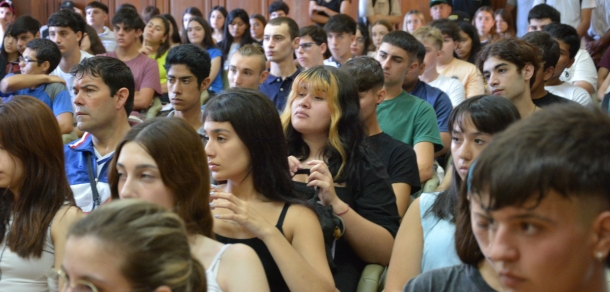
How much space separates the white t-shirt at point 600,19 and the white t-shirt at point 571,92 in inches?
112

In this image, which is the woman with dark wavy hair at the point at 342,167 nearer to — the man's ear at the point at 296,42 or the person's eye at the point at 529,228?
the person's eye at the point at 529,228

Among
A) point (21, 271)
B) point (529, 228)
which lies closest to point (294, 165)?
point (21, 271)

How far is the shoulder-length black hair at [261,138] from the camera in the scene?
6.71 feet

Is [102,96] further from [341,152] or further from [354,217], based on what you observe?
[354,217]

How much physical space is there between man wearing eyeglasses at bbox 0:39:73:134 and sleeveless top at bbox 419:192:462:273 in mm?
2426

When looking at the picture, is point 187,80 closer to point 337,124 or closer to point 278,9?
point 337,124

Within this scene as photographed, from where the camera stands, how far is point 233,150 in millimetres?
2039

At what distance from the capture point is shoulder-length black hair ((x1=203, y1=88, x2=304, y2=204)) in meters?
2.04

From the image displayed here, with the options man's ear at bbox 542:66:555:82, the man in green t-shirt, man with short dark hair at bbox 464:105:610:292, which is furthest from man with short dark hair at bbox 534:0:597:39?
man with short dark hair at bbox 464:105:610:292

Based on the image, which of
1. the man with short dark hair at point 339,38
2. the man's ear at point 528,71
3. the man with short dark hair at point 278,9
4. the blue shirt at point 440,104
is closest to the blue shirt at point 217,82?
the man with short dark hair at point 339,38

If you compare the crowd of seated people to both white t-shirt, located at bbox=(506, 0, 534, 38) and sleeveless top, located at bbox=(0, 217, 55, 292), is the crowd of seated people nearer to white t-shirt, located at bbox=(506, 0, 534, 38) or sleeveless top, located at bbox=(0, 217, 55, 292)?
sleeveless top, located at bbox=(0, 217, 55, 292)

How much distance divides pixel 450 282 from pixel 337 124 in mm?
1133

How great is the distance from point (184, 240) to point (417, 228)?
2.84 feet

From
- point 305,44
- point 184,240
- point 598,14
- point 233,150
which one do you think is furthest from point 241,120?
point 598,14
